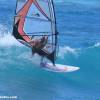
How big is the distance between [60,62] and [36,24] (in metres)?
0.37

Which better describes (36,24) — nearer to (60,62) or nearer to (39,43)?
(39,43)

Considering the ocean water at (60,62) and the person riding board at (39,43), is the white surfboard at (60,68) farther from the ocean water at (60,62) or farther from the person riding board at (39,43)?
the person riding board at (39,43)

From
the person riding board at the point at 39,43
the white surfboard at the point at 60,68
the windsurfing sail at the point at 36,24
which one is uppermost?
the windsurfing sail at the point at 36,24

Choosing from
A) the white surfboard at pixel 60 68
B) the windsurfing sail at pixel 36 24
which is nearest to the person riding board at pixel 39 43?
the windsurfing sail at pixel 36 24

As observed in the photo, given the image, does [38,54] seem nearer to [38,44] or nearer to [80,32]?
[38,44]

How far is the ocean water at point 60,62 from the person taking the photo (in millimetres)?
4789

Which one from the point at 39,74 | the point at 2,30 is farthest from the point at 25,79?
the point at 2,30

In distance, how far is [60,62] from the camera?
190 inches

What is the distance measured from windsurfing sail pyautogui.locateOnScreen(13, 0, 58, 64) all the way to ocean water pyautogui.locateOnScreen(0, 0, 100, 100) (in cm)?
5

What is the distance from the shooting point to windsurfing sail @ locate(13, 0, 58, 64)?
15.6ft

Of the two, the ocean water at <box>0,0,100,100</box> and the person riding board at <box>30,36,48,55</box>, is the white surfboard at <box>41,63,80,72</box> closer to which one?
the ocean water at <box>0,0,100,100</box>

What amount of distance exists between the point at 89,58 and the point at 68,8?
45cm

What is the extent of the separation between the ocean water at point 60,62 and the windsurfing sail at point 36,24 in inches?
2.1

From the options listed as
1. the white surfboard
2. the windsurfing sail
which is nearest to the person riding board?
the windsurfing sail
